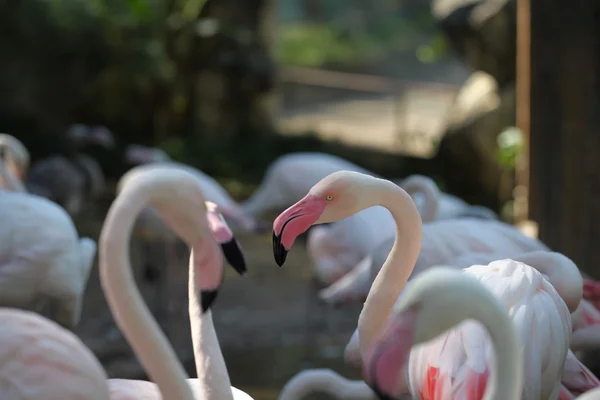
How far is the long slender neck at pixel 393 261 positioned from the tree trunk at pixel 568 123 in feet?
7.32

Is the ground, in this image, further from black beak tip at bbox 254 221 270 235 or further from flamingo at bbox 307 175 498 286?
black beak tip at bbox 254 221 270 235

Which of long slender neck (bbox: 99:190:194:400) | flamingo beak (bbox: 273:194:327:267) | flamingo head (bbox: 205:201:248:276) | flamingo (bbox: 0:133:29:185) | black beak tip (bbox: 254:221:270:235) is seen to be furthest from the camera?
black beak tip (bbox: 254:221:270:235)

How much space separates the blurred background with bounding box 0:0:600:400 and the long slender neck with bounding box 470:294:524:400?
2848 millimetres

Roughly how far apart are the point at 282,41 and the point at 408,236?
1573 cm

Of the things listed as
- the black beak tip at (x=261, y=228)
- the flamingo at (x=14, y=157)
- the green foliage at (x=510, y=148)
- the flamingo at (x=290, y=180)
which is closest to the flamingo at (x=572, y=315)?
the black beak tip at (x=261, y=228)

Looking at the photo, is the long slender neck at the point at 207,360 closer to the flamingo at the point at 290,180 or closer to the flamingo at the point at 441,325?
the flamingo at the point at 441,325

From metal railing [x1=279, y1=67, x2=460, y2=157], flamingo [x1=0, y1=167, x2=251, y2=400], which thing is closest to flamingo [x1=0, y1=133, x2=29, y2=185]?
flamingo [x1=0, y1=167, x2=251, y2=400]

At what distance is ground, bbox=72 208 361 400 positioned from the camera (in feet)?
16.9

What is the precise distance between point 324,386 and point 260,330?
2.16 m

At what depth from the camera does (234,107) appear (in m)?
12.0

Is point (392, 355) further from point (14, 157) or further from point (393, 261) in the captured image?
point (14, 157)

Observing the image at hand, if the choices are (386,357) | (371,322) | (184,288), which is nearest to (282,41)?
(184,288)

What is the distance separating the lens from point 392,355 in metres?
1.90

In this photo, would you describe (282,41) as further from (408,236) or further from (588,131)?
(408,236)
